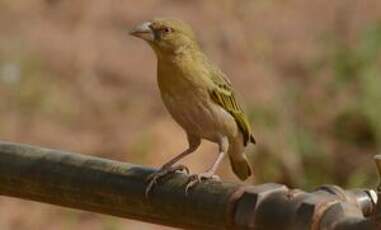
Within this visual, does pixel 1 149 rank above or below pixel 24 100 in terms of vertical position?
above

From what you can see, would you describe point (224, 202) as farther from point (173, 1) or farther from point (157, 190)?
point (173, 1)

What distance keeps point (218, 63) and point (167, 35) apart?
4708 mm

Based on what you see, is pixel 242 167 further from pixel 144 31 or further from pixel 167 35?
pixel 144 31

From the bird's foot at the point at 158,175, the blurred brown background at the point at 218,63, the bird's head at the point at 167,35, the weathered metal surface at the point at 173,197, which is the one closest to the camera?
the weathered metal surface at the point at 173,197

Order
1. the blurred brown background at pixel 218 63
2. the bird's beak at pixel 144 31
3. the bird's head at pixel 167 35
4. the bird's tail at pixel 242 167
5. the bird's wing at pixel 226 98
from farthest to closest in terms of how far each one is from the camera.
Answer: the blurred brown background at pixel 218 63
the bird's tail at pixel 242 167
the bird's wing at pixel 226 98
the bird's head at pixel 167 35
the bird's beak at pixel 144 31

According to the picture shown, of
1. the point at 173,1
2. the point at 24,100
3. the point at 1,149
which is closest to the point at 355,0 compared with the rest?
the point at 173,1

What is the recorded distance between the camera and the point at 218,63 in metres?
9.08

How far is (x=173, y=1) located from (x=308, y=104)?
205 centimetres

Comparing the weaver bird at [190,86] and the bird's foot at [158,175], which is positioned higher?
the bird's foot at [158,175]

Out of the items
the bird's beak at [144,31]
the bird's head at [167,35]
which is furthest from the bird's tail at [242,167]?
the bird's beak at [144,31]

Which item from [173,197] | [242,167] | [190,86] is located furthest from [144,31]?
[173,197]

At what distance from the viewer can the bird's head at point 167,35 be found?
4.33m

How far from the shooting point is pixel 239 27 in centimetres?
932

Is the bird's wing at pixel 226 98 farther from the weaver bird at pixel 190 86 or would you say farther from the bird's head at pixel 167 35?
the bird's head at pixel 167 35
